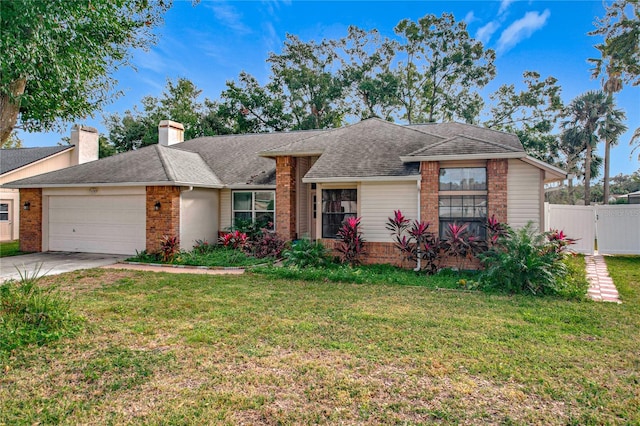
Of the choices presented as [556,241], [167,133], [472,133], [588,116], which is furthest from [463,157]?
[588,116]

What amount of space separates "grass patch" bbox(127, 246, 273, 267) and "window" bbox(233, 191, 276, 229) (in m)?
1.82

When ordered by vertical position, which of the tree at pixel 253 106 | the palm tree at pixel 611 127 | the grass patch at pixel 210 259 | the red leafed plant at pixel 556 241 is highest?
the tree at pixel 253 106

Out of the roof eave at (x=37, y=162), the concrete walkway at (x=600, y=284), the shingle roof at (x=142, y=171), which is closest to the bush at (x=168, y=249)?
the shingle roof at (x=142, y=171)

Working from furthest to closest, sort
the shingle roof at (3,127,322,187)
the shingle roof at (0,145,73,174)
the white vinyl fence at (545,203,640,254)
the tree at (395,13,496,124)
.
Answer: the tree at (395,13,496,124), the shingle roof at (0,145,73,174), the white vinyl fence at (545,203,640,254), the shingle roof at (3,127,322,187)

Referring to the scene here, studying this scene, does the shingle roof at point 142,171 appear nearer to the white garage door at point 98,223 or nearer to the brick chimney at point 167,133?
the white garage door at point 98,223

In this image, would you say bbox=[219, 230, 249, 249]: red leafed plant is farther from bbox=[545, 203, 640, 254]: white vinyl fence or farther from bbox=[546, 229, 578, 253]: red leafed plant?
bbox=[545, 203, 640, 254]: white vinyl fence

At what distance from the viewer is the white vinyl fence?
44.3 feet

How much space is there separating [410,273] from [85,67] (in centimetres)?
837

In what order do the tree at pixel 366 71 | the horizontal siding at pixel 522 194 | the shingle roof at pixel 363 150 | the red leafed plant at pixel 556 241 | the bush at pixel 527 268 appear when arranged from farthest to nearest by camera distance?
the tree at pixel 366 71
the shingle roof at pixel 363 150
the horizontal siding at pixel 522 194
the red leafed plant at pixel 556 241
the bush at pixel 527 268

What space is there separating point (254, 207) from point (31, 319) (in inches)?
353

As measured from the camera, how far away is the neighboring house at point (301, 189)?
9.83m

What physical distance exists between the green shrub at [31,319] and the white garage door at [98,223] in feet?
22.7

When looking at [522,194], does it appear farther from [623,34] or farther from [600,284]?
[623,34]

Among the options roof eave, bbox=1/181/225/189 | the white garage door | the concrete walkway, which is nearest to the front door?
roof eave, bbox=1/181/225/189
